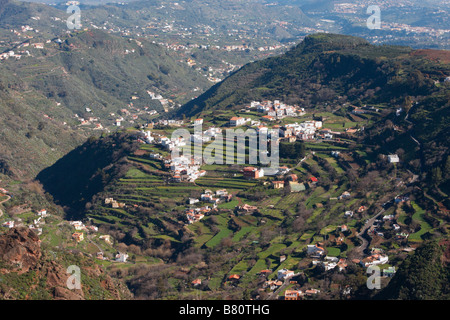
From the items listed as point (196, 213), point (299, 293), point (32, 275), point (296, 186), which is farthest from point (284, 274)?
point (296, 186)

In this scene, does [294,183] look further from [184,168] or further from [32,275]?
[32,275]

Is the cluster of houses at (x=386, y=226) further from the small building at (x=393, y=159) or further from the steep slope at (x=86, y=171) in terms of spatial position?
the steep slope at (x=86, y=171)

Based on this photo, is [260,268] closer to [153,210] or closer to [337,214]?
[337,214]

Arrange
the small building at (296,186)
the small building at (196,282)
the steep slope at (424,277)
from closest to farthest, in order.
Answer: the steep slope at (424,277) < the small building at (196,282) < the small building at (296,186)

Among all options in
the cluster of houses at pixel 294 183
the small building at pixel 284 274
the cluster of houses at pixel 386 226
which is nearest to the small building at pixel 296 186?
the cluster of houses at pixel 294 183

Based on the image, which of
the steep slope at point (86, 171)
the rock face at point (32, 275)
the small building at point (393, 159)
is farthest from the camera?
the steep slope at point (86, 171)

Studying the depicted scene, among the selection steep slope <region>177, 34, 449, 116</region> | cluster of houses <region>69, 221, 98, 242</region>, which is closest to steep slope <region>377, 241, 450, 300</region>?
cluster of houses <region>69, 221, 98, 242</region>

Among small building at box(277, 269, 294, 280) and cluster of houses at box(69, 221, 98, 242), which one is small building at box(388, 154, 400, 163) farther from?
cluster of houses at box(69, 221, 98, 242)

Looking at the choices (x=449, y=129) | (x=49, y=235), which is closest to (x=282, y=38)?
(x=449, y=129)
